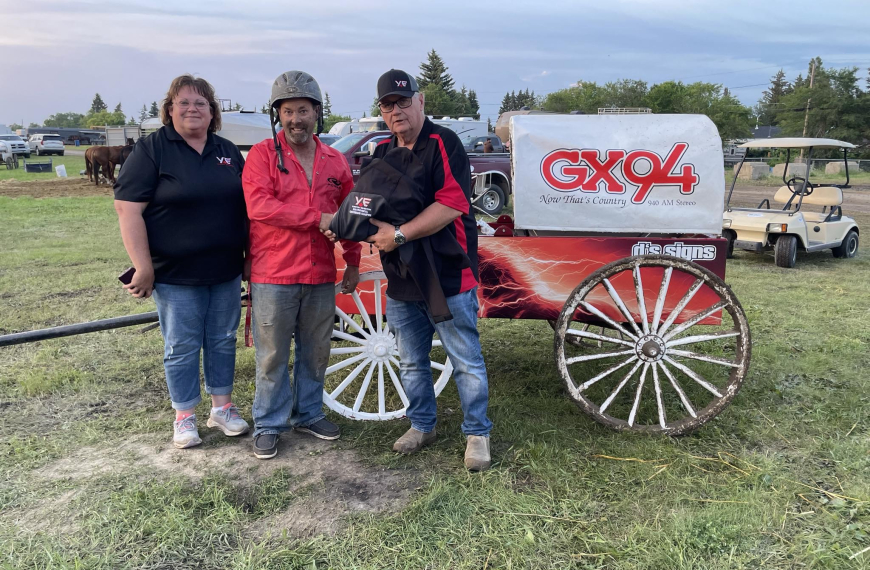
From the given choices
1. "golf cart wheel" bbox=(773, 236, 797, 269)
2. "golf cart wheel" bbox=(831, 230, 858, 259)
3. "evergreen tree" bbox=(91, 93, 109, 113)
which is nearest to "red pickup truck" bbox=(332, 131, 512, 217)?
"golf cart wheel" bbox=(773, 236, 797, 269)

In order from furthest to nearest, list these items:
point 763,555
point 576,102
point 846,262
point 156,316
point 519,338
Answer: point 576,102 < point 846,262 < point 519,338 < point 156,316 < point 763,555

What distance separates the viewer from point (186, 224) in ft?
10.2

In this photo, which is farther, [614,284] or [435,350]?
[435,350]

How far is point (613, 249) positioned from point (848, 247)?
8876 mm

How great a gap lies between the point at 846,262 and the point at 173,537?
10.6 meters

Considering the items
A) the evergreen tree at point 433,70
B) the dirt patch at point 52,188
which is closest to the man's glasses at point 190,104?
the dirt patch at point 52,188

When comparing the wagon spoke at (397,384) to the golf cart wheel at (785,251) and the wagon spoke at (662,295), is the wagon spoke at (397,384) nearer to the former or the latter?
the wagon spoke at (662,295)

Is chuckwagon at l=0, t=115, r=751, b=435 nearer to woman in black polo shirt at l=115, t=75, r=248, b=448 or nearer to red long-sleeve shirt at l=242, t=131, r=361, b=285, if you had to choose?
woman in black polo shirt at l=115, t=75, r=248, b=448

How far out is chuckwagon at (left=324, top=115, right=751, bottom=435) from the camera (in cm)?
340

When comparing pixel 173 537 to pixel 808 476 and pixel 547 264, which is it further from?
pixel 808 476

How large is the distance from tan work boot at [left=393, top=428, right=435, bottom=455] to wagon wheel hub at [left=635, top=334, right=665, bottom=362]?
1.24m

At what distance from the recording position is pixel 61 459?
131 inches

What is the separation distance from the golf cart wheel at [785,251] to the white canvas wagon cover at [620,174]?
666 cm

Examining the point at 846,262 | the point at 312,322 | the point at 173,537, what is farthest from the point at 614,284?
the point at 846,262
